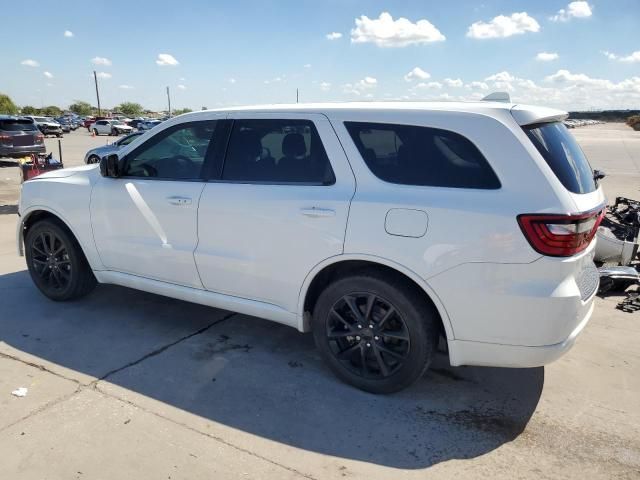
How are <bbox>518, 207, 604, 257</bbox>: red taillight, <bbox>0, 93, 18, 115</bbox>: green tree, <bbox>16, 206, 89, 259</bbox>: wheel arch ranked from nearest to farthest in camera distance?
<bbox>518, 207, 604, 257</bbox>: red taillight
<bbox>16, 206, 89, 259</bbox>: wheel arch
<bbox>0, 93, 18, 115</bbox>: green tree

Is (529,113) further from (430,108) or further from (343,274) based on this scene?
(343,274)

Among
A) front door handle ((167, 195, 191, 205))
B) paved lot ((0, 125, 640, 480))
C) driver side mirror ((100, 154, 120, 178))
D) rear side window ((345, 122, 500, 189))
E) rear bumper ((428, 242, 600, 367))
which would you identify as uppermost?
rear side window ((345, 122, 500, 189))

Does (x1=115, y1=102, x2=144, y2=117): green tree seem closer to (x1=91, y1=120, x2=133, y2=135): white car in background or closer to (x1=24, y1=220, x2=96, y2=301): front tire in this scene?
(x1=91, y1=120, x2=133, y2=135): white car in background

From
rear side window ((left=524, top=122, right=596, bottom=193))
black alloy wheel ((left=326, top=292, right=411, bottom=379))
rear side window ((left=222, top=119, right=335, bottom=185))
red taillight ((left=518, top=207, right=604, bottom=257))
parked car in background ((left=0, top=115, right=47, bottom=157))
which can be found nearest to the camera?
red taillight ((left=518, top=207, right=604, bottom=257))

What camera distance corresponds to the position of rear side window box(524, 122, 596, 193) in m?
2.79

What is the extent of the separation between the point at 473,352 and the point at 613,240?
3915 mm

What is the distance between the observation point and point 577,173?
2979 mm

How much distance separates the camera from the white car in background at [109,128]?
4512 cm

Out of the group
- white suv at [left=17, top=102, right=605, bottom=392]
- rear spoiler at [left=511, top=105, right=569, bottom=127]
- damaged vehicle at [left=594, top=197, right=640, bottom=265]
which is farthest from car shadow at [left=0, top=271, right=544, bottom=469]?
damaged vehicle at [left=594, top=197, right=640, bottom=265]

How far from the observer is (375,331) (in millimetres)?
3199

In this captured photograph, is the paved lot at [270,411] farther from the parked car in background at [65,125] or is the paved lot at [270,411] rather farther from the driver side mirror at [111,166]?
the parked car in background at [65,125]

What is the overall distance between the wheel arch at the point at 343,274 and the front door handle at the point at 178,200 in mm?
1118

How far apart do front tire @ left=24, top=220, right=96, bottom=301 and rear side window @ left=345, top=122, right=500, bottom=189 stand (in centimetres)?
286

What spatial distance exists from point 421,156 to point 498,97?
0.76 meters
